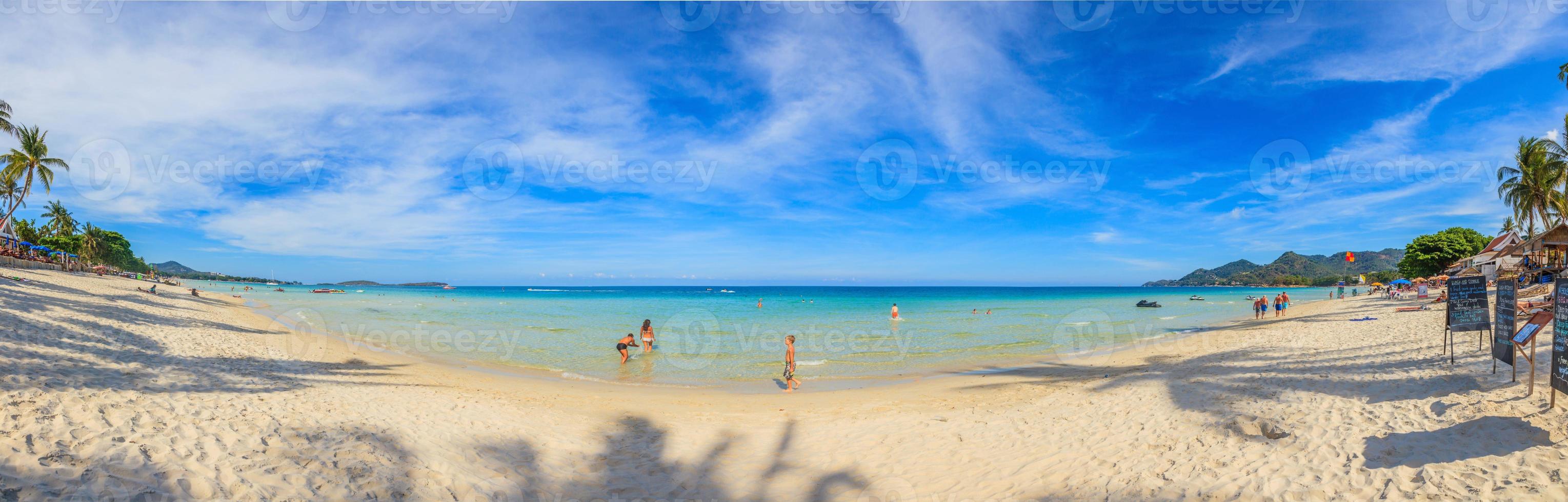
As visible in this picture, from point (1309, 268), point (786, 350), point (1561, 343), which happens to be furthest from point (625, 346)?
point (1309, 268)

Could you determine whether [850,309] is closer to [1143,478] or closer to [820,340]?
[820,340]

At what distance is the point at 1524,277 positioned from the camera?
28.2 meters

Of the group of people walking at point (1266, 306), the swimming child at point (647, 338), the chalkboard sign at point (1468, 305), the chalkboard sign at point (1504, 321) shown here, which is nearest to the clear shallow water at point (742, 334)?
the swimming child at point (647, 338)

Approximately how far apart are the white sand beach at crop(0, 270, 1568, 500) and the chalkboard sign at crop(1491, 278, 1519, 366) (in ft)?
1.24

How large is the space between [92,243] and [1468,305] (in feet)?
373

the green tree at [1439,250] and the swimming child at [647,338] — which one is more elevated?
the green tree at [1439,250]

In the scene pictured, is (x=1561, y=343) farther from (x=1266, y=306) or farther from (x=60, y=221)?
(x=60, y=221)

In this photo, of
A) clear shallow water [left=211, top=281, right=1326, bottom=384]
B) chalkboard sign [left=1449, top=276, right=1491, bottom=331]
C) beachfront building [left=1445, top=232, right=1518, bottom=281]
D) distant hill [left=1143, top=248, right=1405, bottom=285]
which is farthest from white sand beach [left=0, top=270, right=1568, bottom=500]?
distant hill [left=1143, top=248, right=1405, bottom=285]

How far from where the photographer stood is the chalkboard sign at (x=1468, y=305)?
8.10 m

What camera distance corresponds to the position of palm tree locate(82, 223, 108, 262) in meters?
67.8

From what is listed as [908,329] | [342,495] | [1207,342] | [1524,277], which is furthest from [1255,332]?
[342,495]

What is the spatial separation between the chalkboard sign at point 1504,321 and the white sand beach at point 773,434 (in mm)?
377

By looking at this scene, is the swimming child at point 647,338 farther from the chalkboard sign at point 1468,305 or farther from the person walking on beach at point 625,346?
the chalkboard sign at point 1468,305

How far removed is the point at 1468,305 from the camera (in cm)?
831
